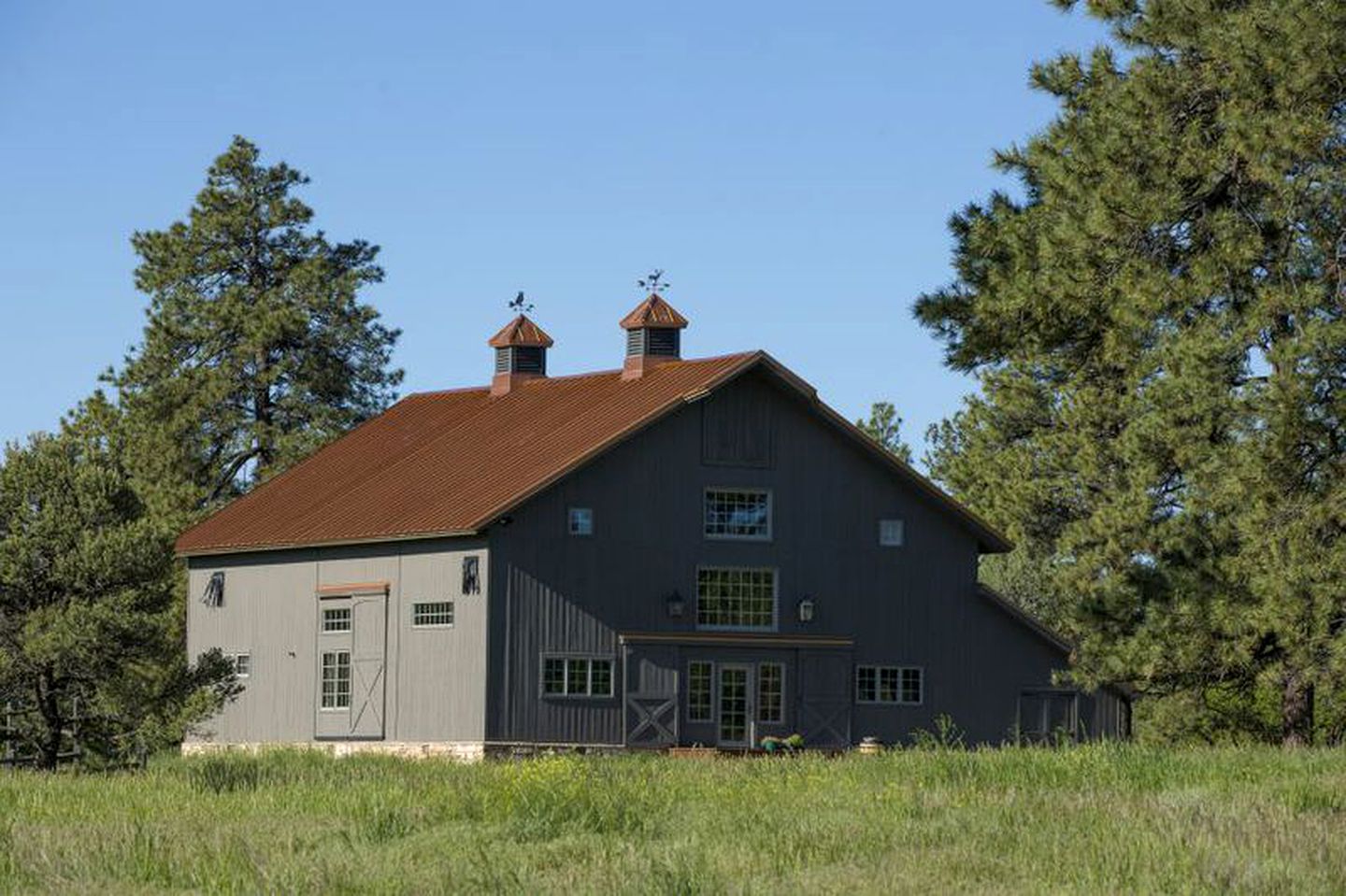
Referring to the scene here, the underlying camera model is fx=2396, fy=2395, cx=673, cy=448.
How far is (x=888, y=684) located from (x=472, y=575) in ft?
28.5

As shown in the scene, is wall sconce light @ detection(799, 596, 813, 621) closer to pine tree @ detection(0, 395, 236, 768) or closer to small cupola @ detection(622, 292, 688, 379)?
small cupola @ detection(622, 292, 688, 379)

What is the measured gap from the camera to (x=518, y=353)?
51.6m

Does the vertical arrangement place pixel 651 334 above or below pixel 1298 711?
above

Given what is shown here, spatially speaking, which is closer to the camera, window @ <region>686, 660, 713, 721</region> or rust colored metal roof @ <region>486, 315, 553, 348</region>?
window @ <region>686, 660, 713, 721</region>

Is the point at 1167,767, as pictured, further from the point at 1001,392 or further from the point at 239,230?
the point at 239,230

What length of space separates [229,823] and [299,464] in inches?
1221

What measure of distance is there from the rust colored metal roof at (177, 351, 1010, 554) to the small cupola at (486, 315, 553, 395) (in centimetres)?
34

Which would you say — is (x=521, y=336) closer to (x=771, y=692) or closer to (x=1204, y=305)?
(x=771, y=692)

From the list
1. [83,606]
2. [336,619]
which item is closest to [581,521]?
[336,619]

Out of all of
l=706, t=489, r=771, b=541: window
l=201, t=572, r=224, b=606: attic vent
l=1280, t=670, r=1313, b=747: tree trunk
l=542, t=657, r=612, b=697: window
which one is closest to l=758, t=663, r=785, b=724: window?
l=706, t=489, r=771, b=541: window

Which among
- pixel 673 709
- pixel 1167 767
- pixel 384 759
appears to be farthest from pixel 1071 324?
pixel 1167 767

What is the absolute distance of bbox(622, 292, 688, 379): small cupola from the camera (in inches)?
1905

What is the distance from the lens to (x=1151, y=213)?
36469 mm

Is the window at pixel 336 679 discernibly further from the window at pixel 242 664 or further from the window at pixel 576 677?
the window at pixel 576 677
